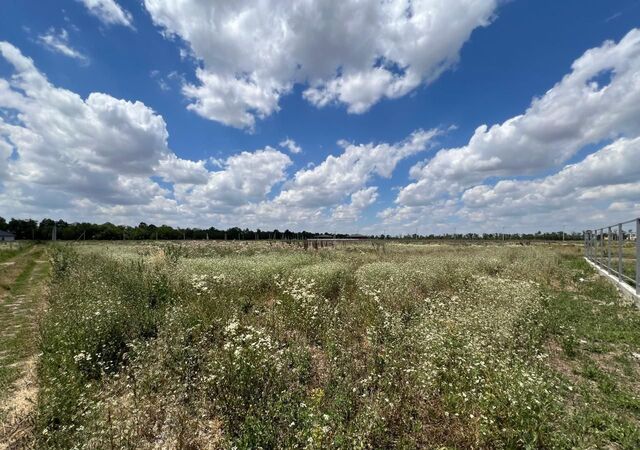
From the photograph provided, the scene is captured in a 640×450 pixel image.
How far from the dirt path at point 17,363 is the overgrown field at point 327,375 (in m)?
0.33

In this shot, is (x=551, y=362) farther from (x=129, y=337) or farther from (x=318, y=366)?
(x=129, y=337)

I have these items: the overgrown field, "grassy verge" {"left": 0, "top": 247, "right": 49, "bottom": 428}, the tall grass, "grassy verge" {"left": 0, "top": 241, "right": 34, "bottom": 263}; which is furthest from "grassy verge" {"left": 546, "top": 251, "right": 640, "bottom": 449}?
"grassy verge" {"left": 0, "top": 241, "right": 34, "bottom": 263}

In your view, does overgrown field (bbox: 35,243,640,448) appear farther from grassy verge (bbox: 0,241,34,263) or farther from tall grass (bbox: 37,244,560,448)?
grassy verge (bbox: 0,241,34,263)

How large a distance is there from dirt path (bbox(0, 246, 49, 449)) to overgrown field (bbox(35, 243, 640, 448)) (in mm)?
331

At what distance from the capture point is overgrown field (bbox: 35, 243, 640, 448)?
3.34 m

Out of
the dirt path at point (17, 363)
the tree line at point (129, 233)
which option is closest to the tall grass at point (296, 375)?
the dirt path at point (17, 363)

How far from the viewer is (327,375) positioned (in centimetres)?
461

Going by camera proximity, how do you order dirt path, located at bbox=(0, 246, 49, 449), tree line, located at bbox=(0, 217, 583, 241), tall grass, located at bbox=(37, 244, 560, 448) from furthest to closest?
tree line, located at bbox=(0, 217, 583, 241), dirt path, located at bbox=(0, 246, 49, 449), tall grass, located at bbox=(37, 244, 560, 448)

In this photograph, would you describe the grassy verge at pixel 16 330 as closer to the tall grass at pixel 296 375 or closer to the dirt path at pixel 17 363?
the dirt path at pixel 17 363

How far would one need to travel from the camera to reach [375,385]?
4.27 m

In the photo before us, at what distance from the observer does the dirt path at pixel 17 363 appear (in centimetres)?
388

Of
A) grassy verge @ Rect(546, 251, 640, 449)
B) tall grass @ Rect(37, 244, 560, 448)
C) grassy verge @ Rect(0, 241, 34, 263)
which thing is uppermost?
grassy verge @ Rect(0, 241, 34, 263)

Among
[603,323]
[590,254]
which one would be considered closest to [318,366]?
[603,323]

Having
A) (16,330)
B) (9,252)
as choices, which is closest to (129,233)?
(9,252)
